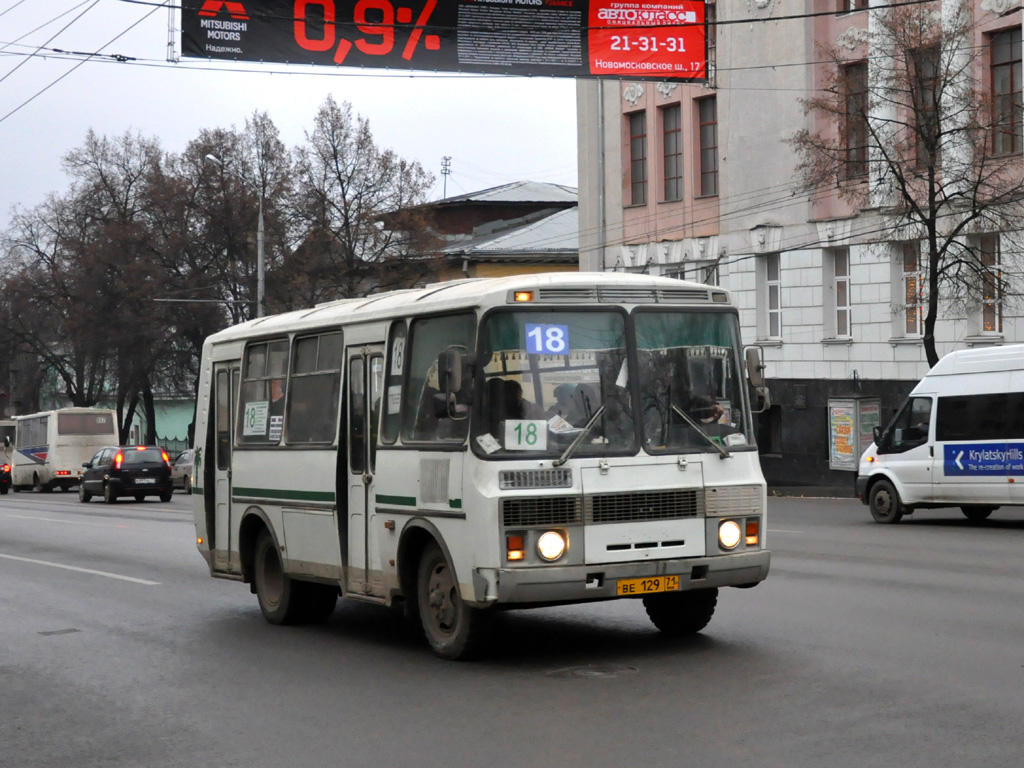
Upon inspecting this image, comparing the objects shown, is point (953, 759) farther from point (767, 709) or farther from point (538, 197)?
point (538, 197)

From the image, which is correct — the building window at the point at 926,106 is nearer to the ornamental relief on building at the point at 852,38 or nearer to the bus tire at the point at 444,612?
the ornamental relief on building at the point at 852,38

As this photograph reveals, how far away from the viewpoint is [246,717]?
8242mm

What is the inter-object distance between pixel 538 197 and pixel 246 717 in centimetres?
6179

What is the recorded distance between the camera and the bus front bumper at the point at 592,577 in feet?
29.9

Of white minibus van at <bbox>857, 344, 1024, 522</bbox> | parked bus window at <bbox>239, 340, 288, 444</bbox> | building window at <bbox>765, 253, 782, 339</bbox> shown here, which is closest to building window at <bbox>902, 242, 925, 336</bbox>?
building window at <bbox>765, 253, 782, 339</bbox>

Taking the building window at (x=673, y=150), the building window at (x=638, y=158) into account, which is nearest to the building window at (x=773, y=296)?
the building window at (x=673, y=150)

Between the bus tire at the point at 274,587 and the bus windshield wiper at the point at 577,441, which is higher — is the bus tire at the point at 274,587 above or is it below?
below

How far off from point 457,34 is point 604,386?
59.7 feet

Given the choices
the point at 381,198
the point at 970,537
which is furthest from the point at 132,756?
the point at 381,198

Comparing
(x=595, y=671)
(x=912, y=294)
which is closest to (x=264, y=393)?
→ (x=595, y=671)

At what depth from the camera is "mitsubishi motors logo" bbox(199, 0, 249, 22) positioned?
2452 cm

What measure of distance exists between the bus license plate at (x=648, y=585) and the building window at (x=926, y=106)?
846 inches

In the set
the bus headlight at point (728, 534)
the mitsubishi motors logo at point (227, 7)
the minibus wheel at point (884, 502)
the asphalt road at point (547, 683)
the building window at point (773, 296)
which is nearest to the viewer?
the asphalt road at point (547, 683)

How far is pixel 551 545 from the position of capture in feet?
30.4
